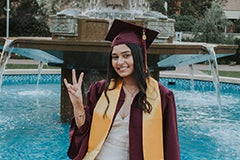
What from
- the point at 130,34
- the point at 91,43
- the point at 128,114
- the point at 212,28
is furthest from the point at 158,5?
the point at 128,114

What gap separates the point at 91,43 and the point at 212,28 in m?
17.6

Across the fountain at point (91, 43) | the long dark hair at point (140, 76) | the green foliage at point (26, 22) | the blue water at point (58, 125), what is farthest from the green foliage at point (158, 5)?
the long dark hair at point (140, 76)

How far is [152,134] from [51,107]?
650 cm

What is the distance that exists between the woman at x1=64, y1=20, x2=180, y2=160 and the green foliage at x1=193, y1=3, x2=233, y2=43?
2039 cm

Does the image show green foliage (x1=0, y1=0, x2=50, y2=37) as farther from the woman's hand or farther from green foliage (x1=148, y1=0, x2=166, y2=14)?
the woman's hand

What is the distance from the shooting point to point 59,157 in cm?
505

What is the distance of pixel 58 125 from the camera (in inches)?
264

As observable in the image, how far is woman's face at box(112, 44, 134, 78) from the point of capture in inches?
82.0

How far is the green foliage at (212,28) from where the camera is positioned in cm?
2197

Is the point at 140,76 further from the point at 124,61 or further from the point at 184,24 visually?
the point at 184,24

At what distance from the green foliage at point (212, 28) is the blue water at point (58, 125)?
10625 millimetres

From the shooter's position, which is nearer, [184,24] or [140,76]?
[140,76]

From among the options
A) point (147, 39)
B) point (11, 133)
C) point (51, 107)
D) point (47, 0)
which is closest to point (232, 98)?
point (51, 107)

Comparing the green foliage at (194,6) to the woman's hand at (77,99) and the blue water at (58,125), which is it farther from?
the woman's hand at (77,99)
